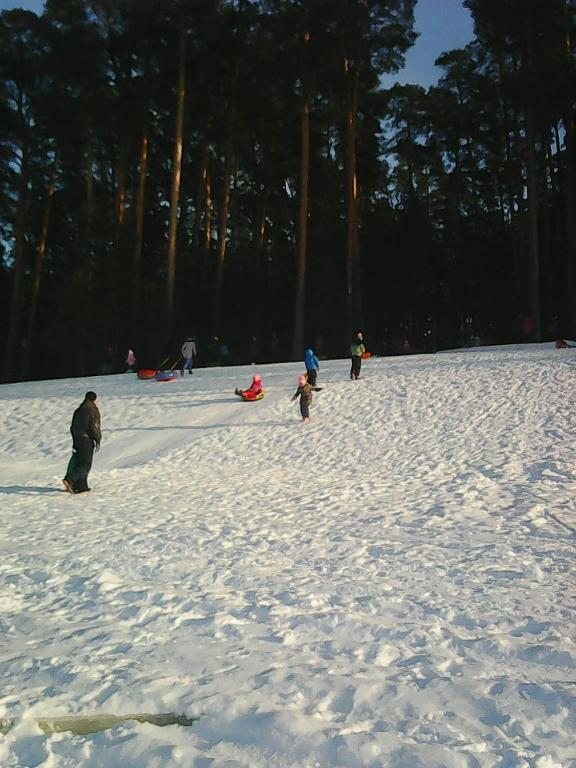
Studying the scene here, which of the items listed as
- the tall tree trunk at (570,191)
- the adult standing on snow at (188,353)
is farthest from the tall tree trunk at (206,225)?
the tall tree trunk at (570,191)

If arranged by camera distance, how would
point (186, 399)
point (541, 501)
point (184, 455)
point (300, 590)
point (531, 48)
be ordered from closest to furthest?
point (300, 590), point (541, 501), point (184, 455), point (186, 399), point (531, 48)

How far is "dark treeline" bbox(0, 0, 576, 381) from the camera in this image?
29.2 meters

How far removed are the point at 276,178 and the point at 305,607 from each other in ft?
119

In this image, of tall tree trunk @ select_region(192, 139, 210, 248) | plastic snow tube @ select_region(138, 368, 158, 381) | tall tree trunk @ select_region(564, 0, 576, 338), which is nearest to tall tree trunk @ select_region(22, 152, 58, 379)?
tall tree trunk @ select_region(192, 139, 210, 248)

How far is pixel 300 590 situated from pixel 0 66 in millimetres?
38539

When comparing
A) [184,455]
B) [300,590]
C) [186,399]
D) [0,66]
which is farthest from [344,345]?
[300,590]

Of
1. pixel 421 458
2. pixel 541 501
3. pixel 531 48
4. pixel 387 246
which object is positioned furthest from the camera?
pixel 387 246

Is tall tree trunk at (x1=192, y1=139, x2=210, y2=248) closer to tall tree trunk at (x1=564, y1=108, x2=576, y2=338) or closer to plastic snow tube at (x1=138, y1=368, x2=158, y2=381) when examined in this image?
plastic snow tube at (x1=138, y1=368, x2=158, y2=381)

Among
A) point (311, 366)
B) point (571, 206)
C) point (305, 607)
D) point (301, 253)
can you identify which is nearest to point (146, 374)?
point (311, 366)

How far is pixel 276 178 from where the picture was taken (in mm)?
38281

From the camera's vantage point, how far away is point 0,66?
113 ft

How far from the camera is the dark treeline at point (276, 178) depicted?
29.2 metres

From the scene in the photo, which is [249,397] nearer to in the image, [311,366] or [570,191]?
[311,366]

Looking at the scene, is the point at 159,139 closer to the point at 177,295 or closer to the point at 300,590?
the point at 177,295
